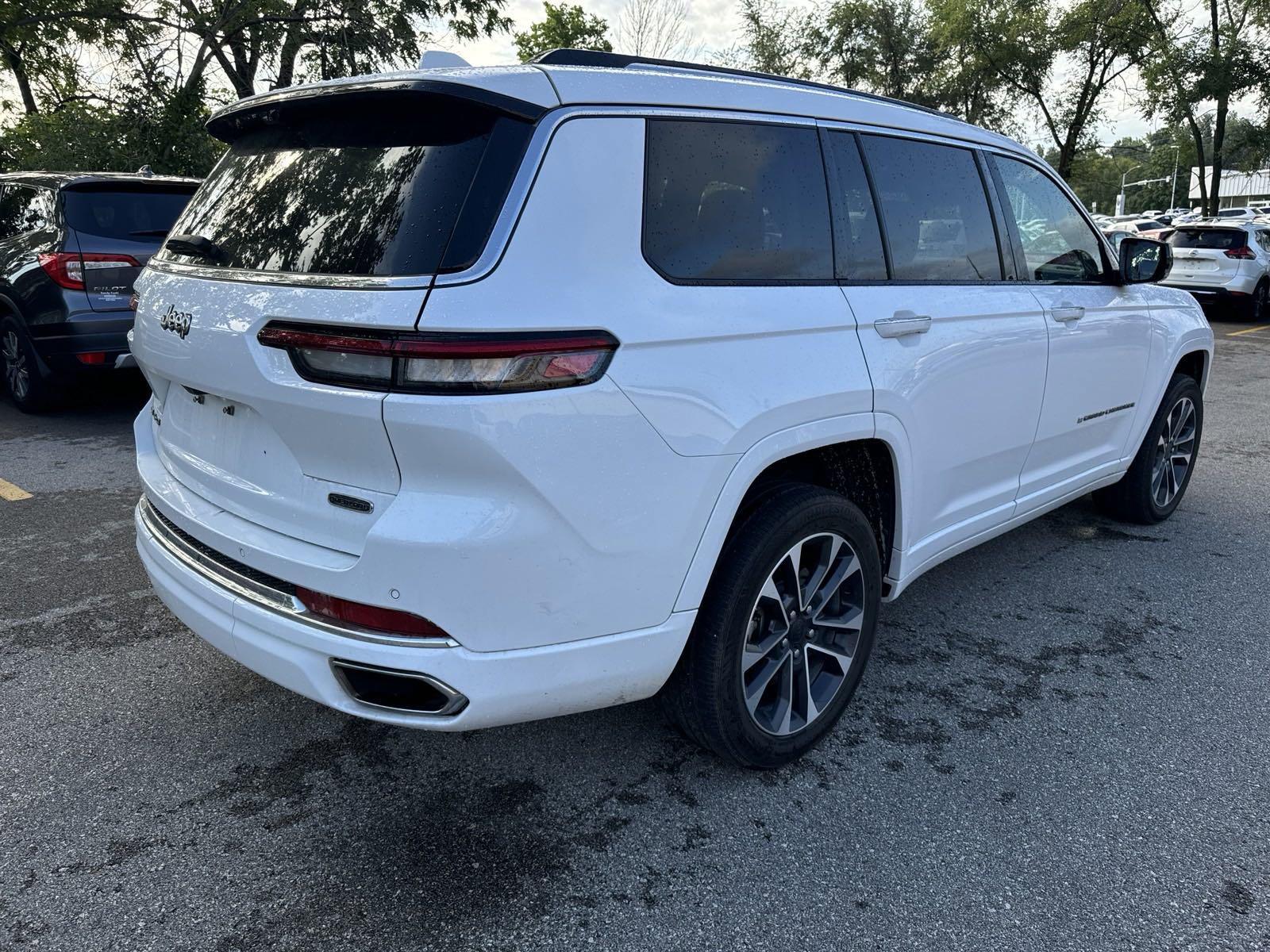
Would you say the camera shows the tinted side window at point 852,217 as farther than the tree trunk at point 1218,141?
No

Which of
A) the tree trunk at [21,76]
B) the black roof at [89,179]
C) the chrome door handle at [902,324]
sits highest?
the tree trunk at [21,76]

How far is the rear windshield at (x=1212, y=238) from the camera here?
1512 centimetres

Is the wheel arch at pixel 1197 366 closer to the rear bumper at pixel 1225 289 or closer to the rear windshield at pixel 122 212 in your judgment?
the rear windshield at pixel 122 212

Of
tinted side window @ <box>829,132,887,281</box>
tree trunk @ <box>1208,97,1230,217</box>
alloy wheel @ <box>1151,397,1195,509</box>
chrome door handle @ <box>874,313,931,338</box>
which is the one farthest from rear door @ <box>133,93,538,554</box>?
tree trunk @ <box>1208,97,1230,217</box>

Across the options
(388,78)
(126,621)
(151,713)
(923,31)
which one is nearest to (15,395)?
(126,621)

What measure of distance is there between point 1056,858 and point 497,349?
6.13ft

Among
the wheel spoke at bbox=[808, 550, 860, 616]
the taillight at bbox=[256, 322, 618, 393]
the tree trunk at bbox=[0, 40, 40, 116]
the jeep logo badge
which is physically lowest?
the wheel spoke at bbox=[808, 550, 860, 616]

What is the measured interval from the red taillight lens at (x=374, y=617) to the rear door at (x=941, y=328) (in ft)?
4.70

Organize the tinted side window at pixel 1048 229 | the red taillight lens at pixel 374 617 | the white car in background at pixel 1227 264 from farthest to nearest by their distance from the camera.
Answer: the white car in background at pixel 1227 264, the tinted side window at pixel 1048 229, the red taillight lens at pixel 374 617

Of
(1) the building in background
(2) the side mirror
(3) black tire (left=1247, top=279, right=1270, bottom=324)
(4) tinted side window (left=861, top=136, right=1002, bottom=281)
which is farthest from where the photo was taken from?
(1) the building in background

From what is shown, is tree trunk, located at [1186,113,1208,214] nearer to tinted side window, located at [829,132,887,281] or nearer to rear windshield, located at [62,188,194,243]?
rear windshield, located at [62,188,194,243]

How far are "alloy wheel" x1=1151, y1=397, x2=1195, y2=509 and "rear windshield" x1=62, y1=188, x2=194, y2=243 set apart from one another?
6.30 metres

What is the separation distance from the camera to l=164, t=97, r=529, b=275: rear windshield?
202 cm

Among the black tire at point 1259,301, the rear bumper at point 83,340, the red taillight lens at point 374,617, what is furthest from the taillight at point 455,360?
the black tire at point 1259,301
